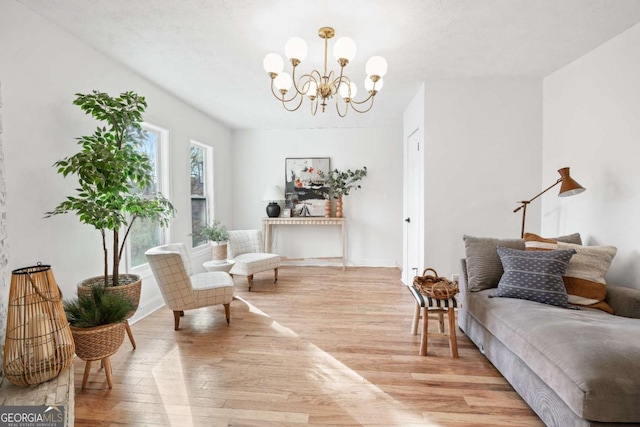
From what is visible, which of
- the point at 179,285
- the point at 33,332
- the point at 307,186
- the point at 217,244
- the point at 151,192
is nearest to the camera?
the point at 33,332

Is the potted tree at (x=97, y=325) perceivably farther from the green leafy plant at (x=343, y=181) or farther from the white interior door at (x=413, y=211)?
the green leafy plant at (x=343, y=181)

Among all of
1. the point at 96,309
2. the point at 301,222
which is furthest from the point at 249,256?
the point at 96,309

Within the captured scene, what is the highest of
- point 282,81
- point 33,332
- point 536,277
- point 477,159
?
point 282,81

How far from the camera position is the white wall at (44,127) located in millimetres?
1912

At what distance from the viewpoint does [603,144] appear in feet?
8.37

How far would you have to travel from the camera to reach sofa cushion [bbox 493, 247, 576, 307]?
6.88ft

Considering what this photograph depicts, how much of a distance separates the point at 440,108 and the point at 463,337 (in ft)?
7.55

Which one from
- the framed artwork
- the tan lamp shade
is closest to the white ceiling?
the tan lamp shade

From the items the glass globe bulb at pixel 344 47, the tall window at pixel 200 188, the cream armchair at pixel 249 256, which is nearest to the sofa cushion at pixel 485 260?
the glass globe bulb at pixel 344 47

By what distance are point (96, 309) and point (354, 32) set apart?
2599 mm

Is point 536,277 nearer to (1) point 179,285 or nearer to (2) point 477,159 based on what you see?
(2) point 477,159

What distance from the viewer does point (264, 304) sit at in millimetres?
3510

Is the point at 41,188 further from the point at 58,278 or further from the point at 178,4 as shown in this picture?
the point at 178,4

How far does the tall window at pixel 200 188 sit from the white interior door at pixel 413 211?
2925mm
